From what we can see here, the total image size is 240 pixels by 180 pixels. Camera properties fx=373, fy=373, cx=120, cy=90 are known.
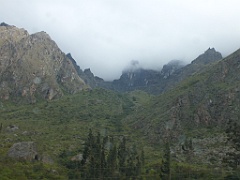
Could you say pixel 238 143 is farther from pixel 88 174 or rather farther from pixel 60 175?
pixel 60 175

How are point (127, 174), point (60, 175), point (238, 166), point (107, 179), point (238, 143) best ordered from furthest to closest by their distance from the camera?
point (60, 175)
point (127, 174)
point (107, 179)
point (238, 166)
point (238, 143)

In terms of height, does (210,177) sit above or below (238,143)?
below

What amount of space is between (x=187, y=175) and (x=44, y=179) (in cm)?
6694

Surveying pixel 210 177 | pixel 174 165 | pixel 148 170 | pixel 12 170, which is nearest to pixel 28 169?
pixel 12 170

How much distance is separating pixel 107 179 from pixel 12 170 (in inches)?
1969

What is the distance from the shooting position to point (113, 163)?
16762 centimetres

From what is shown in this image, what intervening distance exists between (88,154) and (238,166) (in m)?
69.5

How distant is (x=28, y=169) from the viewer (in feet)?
620

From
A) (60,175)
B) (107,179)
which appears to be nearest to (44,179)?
(60,175)

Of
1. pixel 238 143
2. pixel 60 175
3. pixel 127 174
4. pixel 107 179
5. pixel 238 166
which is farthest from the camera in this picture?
pixel 60 175

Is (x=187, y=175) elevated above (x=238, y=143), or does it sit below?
below

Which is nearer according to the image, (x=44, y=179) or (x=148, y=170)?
(x=44, y=179)

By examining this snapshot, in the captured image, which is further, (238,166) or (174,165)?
(174,165)

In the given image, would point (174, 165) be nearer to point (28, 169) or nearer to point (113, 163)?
point (113, 163)
